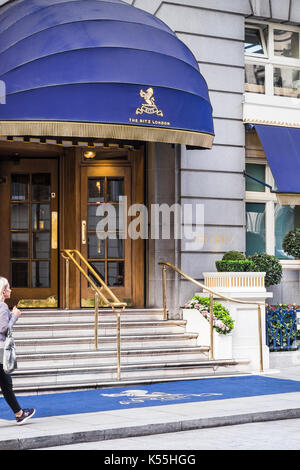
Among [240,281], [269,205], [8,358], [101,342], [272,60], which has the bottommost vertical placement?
[101,342]

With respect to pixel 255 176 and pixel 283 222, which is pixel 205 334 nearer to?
pixel 283 222

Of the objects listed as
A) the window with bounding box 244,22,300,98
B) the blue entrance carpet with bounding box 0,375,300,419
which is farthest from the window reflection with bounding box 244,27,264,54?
the blue entrance carpet with bounding box 0,375,300,419

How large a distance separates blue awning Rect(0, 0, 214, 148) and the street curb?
512cm

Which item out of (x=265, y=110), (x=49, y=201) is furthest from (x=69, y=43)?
(x=265, y=110)

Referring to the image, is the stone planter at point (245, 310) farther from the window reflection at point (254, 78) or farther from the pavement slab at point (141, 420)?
the window reflection at point (254, 78)

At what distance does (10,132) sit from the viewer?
1271cm

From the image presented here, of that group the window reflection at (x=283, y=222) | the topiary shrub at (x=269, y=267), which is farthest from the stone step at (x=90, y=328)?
the window reflection at (x=283, y=222)

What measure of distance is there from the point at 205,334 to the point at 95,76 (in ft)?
16.5

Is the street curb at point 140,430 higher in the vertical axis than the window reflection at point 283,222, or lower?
lower

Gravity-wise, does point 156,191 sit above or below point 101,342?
above

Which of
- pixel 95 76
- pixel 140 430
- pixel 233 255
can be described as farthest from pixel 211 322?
pixel 140 430

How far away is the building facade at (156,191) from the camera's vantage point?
1598cm

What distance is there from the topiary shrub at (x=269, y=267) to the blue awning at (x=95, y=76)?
292 cm

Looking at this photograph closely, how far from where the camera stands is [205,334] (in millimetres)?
14812
